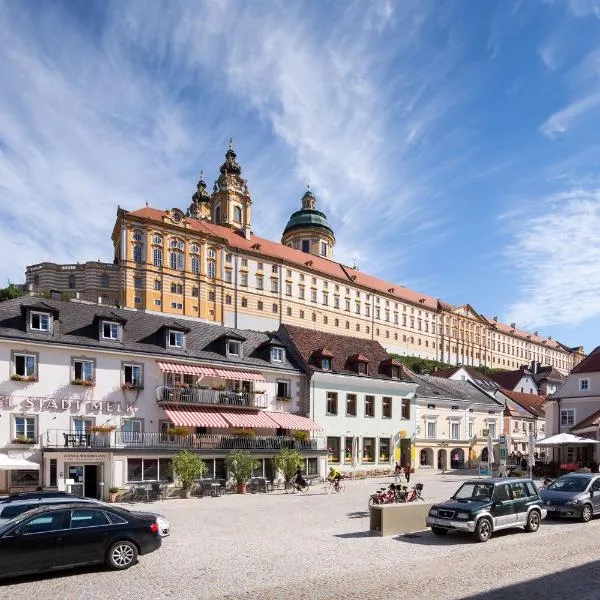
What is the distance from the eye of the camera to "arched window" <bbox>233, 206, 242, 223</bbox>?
133 metres

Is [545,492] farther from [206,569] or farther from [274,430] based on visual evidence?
[274,430]

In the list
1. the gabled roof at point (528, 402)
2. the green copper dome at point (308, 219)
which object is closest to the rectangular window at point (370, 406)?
the gabled roof at point (528, 402)

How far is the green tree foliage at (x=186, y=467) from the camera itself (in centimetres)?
3225

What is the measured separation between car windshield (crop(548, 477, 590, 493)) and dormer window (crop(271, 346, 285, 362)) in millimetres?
22233

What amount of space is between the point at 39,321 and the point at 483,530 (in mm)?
24727

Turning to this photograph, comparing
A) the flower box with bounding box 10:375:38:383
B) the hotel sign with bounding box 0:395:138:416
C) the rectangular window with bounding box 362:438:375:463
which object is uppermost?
the flower box with bounding box 10:375:38:383

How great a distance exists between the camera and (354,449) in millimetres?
45594

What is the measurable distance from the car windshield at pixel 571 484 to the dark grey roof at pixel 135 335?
21.2 metres

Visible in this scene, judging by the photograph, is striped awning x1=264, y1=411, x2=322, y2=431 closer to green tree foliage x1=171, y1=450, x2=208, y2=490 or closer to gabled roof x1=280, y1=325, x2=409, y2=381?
gabled roof x1=280, y1=325, x2=409, y2=381

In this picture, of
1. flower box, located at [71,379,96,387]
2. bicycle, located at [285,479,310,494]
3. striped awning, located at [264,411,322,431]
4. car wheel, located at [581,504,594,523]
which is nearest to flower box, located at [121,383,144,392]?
flower box, located at [71,379,96,387]

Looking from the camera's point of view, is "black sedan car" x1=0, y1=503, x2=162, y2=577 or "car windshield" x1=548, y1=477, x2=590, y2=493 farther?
"car windshield" x1=548, y1=477, x2=590, y2=493

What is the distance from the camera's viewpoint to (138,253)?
98.5 m

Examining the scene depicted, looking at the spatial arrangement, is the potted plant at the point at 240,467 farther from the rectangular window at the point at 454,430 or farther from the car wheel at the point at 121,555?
the rectangular window at the point at 454,430

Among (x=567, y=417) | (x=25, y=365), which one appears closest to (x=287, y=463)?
(x=25, y=365)
